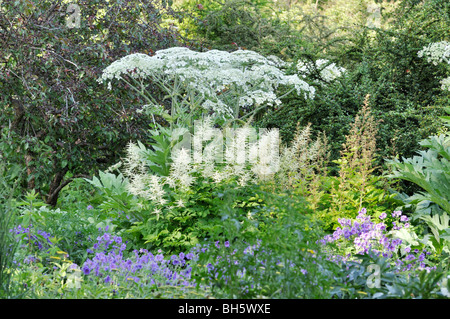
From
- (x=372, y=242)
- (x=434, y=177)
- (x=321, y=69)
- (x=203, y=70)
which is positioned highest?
(x=321, y=69)

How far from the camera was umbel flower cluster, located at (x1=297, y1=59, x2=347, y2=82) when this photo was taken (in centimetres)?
641

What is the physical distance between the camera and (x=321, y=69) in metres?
6.54

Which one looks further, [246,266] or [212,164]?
[212,164]

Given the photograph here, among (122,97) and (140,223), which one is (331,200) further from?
(122,97)

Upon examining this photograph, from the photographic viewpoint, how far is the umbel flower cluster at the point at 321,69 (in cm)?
641

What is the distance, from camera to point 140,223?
13.5 feet

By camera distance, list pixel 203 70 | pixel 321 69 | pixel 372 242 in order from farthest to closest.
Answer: pixel 321 69 < pixel 203 70 < pixel 372 242

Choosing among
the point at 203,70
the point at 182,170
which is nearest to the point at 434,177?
the point at 182,170

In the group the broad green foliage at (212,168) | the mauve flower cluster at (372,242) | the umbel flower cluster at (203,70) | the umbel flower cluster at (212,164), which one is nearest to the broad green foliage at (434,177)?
the broad green foliage at (212,168)

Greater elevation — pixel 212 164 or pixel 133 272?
pixel 212 164

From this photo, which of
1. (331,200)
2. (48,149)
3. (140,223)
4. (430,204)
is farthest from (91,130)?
(430,204)

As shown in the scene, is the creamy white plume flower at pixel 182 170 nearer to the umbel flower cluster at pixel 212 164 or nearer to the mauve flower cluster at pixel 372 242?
the umbel flower cluster at pixel 212 164

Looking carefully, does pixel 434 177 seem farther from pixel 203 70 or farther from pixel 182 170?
pixel 203 70

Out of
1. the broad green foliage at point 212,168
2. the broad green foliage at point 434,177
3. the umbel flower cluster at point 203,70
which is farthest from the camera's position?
the umbel flower cluster at point 203,70
